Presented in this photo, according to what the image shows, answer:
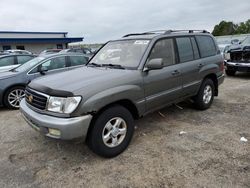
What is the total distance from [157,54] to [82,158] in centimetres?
217

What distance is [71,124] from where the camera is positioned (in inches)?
121

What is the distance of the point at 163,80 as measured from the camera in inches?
169

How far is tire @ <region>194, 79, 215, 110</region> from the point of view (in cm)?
542

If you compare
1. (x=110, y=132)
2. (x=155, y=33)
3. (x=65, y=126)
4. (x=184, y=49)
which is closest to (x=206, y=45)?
(x=184, y=49)

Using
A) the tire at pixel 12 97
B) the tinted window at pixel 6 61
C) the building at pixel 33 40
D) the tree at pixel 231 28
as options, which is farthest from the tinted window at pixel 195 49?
the tree at pixel 231 28

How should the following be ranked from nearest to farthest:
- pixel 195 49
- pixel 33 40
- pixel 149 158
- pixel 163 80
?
pixel 149 158, pixel 163 80, pixel 195 49, pixel 33 40

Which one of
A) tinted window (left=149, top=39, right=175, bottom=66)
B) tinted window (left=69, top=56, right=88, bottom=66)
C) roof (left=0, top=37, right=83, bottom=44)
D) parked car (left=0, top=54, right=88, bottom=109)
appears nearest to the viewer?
tinted window (left=149, top=39, right=175, bottom=66)

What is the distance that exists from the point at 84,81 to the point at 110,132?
0.84 meters

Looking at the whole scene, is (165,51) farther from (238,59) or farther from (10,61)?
(10,61)

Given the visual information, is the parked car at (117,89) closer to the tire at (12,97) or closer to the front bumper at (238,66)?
the tire at (12,97)

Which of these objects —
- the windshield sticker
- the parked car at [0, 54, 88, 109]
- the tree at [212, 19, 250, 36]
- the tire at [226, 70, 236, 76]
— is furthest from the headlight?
the tree at [212, 19, 250, 36]

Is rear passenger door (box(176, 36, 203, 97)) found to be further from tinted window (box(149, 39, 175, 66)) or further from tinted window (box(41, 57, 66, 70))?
tinted window (box(41, 57, 66, 70))

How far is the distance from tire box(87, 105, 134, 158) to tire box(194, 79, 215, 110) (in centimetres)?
228

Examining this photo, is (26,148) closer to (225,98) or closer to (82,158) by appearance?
(82,158)
